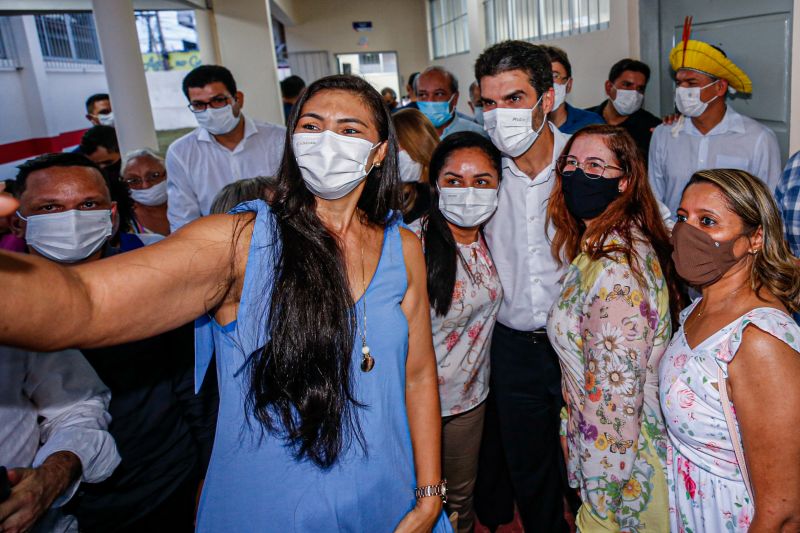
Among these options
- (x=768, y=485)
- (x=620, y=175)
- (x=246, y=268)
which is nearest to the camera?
(x=246, y=268)

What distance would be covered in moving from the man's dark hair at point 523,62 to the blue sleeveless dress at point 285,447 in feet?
4.34

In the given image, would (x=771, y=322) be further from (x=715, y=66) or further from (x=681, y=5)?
(x=681, y=5)

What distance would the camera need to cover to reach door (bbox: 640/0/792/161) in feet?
10.5

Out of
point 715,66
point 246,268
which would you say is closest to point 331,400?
point 246,268

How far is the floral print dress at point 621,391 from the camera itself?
152 cm

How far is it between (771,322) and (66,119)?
12267mm

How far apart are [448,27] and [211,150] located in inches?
441

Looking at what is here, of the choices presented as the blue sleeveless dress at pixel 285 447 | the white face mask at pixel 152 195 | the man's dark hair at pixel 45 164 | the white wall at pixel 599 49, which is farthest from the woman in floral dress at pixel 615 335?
the white wall at pixel 599 49

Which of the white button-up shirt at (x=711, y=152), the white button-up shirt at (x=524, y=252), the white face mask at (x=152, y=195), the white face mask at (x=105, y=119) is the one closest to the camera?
the white button-up shirt at (x=524, y=252)

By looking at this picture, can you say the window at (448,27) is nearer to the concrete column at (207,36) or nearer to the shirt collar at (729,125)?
the concrete column at (207,36)

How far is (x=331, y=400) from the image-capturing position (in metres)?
1.15

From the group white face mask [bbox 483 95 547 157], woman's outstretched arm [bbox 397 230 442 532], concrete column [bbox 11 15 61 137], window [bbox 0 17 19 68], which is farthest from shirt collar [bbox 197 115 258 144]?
window [bbox 0 17 19 68]

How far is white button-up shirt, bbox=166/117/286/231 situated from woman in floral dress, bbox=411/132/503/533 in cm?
178

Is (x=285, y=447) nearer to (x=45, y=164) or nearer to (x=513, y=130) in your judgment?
(x=45, y=164)
